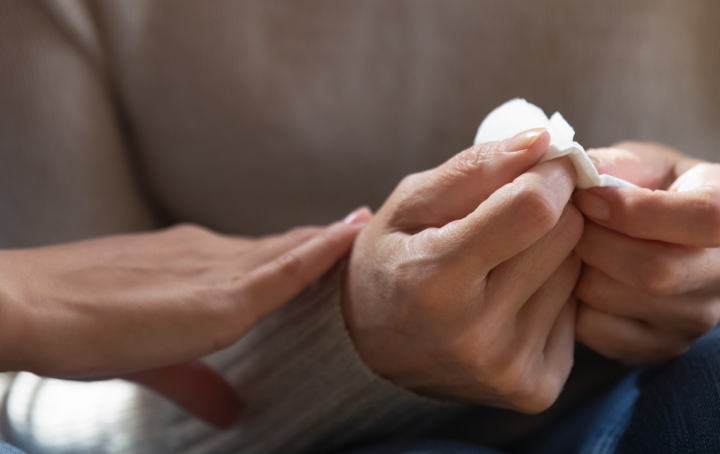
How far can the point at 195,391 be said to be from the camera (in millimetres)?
488

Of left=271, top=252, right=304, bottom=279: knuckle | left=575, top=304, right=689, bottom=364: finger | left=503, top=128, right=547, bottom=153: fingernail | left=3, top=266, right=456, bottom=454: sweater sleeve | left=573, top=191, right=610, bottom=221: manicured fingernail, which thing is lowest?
left=3, top=266, right=456, bottom=454: sweater sleeve

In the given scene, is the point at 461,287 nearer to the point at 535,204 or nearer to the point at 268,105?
the point at 535,204

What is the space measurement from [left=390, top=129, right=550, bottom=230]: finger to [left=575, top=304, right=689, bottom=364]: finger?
0.47ft

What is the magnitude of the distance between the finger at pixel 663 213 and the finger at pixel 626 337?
0.09 m

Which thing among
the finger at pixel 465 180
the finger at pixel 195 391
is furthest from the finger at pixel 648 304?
the finger at pixel 195 391

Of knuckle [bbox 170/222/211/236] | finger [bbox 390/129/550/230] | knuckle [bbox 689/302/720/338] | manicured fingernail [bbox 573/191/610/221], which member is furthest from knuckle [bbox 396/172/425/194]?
knuckle [bbox 170/222/211/236]

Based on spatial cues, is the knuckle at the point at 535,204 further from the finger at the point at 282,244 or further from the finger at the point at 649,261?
the finger at the point at 282,244

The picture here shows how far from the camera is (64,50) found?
24.7 inches

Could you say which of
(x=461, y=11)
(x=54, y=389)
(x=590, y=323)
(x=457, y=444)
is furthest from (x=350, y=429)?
(x=461, y=11)

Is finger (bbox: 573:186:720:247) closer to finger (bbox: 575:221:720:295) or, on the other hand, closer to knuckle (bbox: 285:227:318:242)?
finger (bbox: 575:221:720:295)

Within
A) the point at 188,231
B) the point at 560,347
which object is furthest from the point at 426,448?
the point at 188,231

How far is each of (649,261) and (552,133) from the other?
107 millimetres

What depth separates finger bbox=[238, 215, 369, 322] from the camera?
0.44 meters

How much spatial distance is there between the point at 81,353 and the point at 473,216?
1.05 ft
